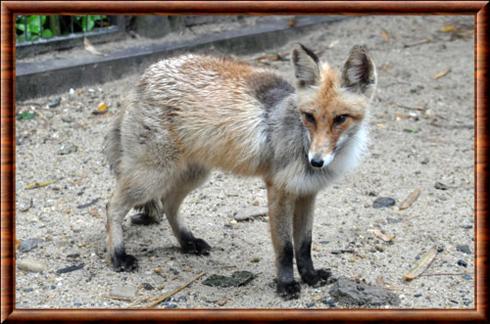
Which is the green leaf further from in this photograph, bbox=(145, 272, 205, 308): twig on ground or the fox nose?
the fox nose

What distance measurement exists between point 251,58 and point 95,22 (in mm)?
2101

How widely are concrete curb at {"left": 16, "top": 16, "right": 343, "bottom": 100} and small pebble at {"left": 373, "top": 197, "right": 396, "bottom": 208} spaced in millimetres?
3580

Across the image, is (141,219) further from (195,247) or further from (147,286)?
(147,286)

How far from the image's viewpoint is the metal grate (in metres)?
8.48

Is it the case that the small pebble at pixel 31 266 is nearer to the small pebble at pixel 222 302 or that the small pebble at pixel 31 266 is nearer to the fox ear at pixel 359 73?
the small pebble at pixel 222 302

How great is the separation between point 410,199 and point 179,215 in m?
2.25

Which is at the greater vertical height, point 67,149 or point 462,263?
point 67,149

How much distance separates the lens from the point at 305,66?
482 cm

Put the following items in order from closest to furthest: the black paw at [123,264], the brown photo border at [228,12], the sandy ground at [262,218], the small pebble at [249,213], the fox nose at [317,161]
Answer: the brown photo border at [228,12] < the fox nose at [317,161] < the sandy ground at [262,218] < the black paw at [123,264] < the small pebble at [249,213]

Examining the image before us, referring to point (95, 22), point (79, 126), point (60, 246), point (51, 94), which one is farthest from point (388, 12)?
point (95, 22)

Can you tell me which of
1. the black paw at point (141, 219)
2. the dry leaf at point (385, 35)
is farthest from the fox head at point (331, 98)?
the dry leaf at point (385, 35)

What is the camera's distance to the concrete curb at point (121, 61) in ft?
26.8

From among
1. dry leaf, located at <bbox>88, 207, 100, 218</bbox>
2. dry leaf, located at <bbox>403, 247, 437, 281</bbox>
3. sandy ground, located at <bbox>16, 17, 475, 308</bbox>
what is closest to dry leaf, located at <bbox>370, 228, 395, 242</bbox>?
sandy ground, located at <bbox>16, 17, 475, 308</bbox>

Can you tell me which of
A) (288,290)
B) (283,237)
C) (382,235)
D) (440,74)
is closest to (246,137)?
(283,237)
